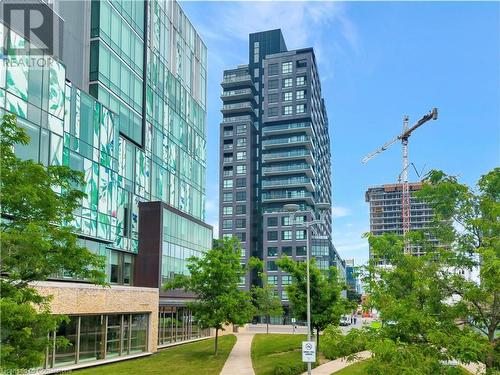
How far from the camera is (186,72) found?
63.2 meters

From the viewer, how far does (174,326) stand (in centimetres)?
4897

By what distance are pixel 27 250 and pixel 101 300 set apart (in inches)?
790

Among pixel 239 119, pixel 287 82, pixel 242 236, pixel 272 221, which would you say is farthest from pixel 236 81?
pixel 242 236

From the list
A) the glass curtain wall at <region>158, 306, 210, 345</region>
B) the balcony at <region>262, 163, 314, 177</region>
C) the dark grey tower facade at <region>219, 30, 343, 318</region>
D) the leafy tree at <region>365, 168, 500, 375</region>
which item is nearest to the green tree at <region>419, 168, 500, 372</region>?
the leafy tree at <region>365, 168, 500, 375</region>

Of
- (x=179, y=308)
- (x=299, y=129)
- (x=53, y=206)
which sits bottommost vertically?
(x=179, y=308)

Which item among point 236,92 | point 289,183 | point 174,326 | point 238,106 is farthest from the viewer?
point 236,92

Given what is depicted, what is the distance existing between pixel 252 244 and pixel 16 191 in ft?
363

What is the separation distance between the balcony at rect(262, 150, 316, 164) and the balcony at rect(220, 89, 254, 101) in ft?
60.4

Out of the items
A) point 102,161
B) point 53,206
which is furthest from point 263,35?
point 53,206

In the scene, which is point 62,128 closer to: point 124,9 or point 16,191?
point 124,9

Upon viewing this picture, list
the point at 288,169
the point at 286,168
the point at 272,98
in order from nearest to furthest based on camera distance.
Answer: the point at 288,169 → the point at 286,168 → the point at 272,98

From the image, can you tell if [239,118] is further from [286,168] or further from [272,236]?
[272,236]

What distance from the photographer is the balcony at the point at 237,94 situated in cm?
13275

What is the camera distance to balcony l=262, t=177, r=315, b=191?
119562 mm
